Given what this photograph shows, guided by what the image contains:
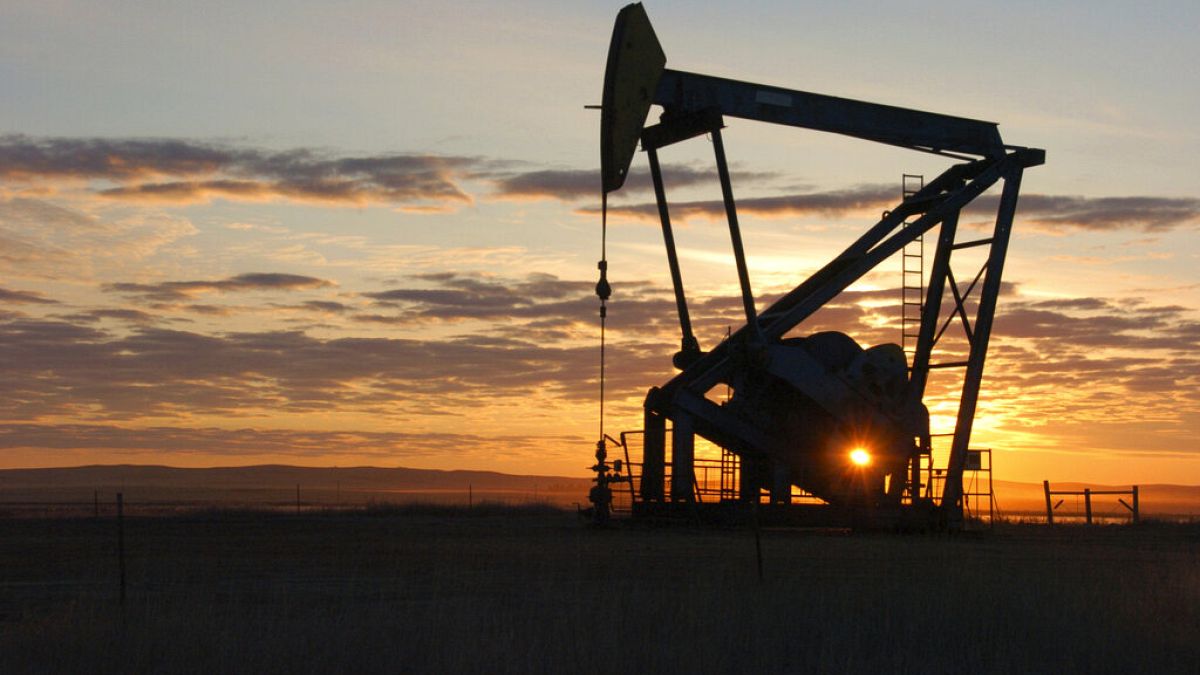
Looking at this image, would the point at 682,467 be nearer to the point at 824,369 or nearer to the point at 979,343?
the point at 824,369

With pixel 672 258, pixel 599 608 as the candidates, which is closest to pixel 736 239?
pixel 672 258

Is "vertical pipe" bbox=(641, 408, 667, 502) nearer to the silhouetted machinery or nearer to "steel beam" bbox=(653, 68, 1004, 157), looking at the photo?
the silhouetted machinery

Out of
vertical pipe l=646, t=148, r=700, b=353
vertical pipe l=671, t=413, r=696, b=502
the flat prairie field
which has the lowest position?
the flat prairie field

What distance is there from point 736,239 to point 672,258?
1748mm

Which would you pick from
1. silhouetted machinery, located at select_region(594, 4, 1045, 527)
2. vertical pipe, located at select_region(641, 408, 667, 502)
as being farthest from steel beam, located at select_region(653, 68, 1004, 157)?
vertical pipe, located at select_region(641, 408, 667, 502)

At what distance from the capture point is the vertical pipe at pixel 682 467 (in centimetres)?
2933

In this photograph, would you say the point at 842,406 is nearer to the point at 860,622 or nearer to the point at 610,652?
the point at 860,622

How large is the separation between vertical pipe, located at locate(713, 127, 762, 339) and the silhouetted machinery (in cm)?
3

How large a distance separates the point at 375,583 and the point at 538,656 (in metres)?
7.11

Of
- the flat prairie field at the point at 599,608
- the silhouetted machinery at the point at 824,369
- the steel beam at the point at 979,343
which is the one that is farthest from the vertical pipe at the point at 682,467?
the steel beam at the point at 979,343

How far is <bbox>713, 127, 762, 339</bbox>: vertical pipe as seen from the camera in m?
27.8

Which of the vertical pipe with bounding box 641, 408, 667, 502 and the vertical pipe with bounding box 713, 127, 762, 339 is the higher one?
the vertical pipe with bounding box 713, 127, 762, 339

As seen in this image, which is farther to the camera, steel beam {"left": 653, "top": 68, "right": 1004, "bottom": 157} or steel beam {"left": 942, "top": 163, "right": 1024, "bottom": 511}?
steel beam {"left": 942, "top": 163, "right": 1024, "bottom": 511}

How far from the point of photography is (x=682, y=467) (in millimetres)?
29484
